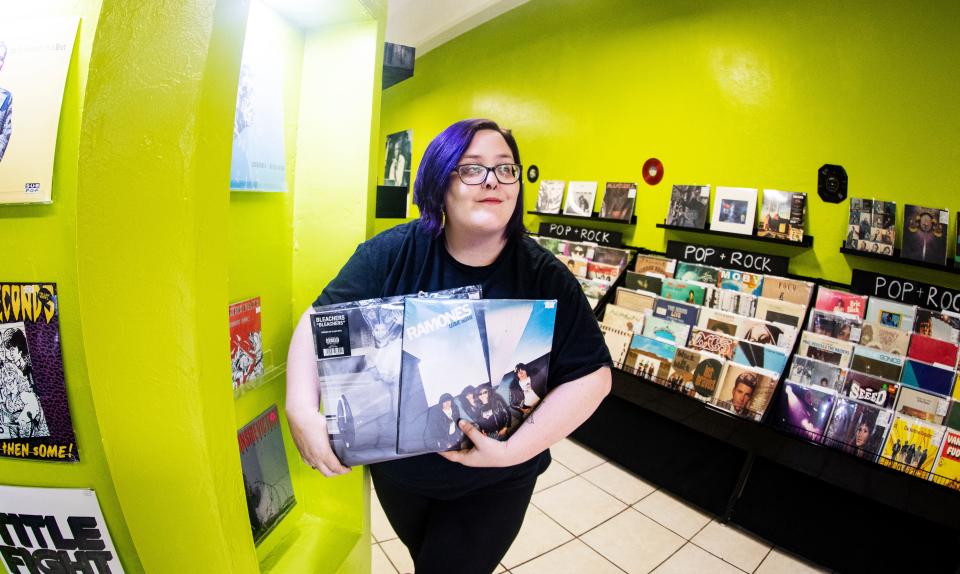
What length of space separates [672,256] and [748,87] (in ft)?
3.95

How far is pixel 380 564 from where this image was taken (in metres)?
1.91

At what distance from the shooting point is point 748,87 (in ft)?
9.27

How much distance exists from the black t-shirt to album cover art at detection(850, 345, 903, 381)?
1980mm

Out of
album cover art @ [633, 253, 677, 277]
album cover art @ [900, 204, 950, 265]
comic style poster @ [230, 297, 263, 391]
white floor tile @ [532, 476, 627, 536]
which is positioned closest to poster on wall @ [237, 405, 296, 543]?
comic style poster @ [230, 297, 263, 391]

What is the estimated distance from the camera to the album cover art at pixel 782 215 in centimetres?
263

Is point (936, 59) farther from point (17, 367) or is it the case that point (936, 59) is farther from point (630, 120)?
point (17, 367)

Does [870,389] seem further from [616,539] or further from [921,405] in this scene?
[616,539]

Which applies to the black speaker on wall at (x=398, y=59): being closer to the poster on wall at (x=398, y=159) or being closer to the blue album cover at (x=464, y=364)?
the blue album cover at (x=464, y=364)

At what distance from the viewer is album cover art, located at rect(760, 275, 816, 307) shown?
2.51 m

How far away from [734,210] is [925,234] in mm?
916

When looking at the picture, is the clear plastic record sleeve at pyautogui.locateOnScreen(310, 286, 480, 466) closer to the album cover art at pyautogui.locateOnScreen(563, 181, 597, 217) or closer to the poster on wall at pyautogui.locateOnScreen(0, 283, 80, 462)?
the poster on wall at pyautogui.locateOnScreen(0, 283, 80, 462)

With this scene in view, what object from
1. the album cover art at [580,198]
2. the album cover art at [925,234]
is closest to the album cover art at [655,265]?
the album cover art at [580,198]

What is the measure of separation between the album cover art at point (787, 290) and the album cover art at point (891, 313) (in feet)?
0.91

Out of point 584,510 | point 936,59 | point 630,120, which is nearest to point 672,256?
point 630,120
